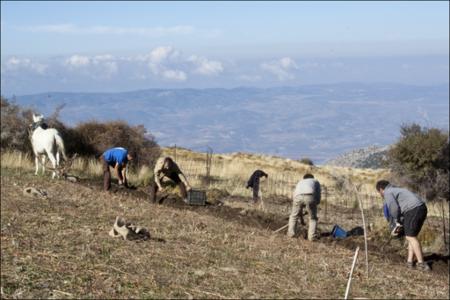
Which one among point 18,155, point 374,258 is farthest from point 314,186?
point 18,155

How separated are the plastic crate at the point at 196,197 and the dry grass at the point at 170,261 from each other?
5.71 ft

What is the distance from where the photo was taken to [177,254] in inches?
397

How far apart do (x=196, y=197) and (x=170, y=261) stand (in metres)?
7.39

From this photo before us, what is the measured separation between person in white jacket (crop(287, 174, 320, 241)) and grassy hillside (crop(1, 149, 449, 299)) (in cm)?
30

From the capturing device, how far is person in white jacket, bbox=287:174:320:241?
13578 mm

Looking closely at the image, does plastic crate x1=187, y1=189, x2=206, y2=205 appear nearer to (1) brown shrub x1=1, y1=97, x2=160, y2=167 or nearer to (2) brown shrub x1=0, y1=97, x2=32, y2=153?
(1) brown shrub x1=1, y1=97, x2=160, y2=167

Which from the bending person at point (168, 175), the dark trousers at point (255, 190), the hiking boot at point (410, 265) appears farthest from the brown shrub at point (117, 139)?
the hiking boot at point (410, 265)

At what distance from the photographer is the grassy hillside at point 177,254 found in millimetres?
7988

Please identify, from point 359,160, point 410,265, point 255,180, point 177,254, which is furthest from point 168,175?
point 359,160

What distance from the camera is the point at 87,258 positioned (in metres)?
9.04

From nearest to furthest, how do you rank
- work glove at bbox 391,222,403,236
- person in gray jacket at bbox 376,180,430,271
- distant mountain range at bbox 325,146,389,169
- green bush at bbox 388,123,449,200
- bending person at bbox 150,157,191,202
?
person in gray jacket at bbox 376,180,430,271, work glove at bbox 391,222,403,236, bending person at bbox 150,157,191,202, green bush at bbox 388,123,449,200, distant mountain range at bbox 325,146,389,169

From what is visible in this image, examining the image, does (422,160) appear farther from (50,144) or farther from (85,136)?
(50,144)

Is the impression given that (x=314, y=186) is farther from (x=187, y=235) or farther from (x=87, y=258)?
(x=87, y=258)

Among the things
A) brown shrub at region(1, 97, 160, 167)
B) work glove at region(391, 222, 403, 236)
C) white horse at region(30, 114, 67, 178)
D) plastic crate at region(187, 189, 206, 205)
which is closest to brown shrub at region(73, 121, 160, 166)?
brown shrub at region(1, 97, 160, 167)
